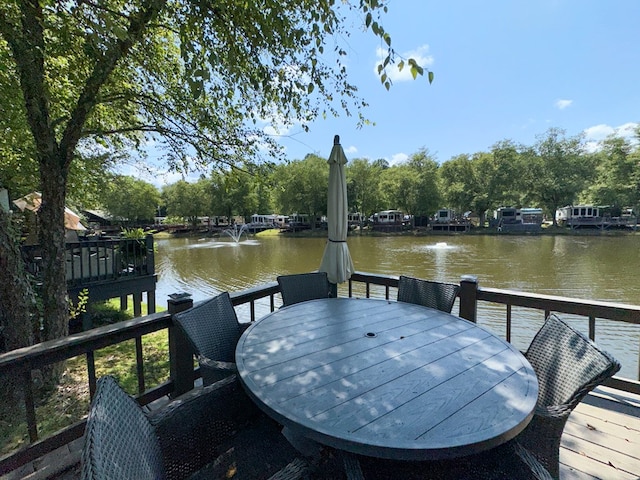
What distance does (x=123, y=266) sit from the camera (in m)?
5.87

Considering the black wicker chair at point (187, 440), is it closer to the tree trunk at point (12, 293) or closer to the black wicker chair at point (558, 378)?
the black wicker chair at point (558, 378)

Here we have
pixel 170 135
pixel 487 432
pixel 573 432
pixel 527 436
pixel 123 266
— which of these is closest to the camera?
pixel 487 432

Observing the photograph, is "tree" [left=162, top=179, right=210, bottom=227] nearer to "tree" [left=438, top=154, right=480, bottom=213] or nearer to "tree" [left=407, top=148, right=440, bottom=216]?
"tree" [left=407, top=148, right=440, bottom=216]

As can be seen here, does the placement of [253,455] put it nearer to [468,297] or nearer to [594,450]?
[594,450]

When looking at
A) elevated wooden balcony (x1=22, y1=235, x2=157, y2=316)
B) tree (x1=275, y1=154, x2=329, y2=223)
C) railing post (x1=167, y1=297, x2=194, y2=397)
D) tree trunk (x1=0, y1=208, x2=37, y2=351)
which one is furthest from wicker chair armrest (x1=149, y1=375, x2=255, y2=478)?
tree (x1=275, y1=154, x2=329, y2=223)

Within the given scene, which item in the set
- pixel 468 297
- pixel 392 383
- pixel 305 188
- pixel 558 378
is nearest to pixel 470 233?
pixel 305 188

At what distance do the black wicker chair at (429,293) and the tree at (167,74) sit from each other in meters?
1.45

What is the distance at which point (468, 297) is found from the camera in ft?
7.89

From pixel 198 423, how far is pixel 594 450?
76.1 inches

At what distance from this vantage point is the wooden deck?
146 centimetres

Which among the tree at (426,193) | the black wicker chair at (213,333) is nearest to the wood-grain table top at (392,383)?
the black wicker chair at (213,333)

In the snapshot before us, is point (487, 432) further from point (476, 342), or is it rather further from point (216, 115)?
point (216, 115)

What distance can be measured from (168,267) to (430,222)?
86.0 ft

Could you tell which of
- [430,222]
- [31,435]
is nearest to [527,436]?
[31,435]
